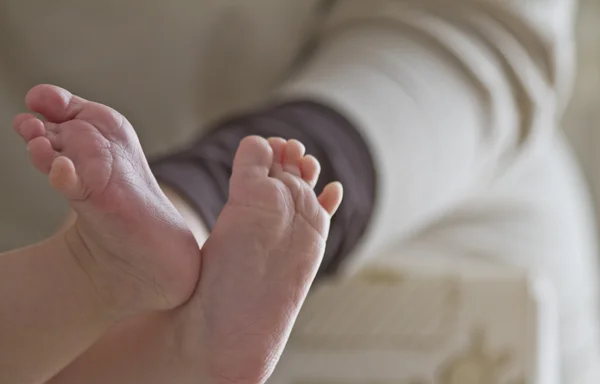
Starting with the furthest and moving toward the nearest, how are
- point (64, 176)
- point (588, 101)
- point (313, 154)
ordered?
point (588, 101), point (313, 154), point (64, 176)

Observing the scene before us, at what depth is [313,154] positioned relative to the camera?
1.29 ft

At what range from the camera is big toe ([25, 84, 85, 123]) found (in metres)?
0.28

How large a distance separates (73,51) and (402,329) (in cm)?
28

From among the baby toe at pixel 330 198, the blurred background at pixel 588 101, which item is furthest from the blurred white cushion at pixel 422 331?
the blurred background at pixel 588 101

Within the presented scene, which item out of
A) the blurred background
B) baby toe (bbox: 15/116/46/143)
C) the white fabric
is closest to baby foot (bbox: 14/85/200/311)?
baby toe (bbox: 15/116/46/143)

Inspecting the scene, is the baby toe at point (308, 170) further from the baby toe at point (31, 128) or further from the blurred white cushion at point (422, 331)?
the blurred white cushion at point (422, 331)

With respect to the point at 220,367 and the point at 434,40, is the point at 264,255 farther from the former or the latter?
the point at 434,40

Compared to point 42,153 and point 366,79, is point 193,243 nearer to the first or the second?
point 42,153

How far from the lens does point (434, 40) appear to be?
50cm

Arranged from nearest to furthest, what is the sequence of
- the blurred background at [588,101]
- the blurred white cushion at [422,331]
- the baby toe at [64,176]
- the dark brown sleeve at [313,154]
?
the baby toe at [64,176] → the dark brown sleeve at [313,154] → the blurred white cushion at [422,331] → the blurred background at [588,101]

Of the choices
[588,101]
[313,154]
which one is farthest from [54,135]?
[588,101]

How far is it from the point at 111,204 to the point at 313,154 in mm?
144

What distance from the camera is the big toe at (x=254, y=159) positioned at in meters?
0.31

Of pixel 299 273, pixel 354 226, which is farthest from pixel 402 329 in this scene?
pixel 299 273
